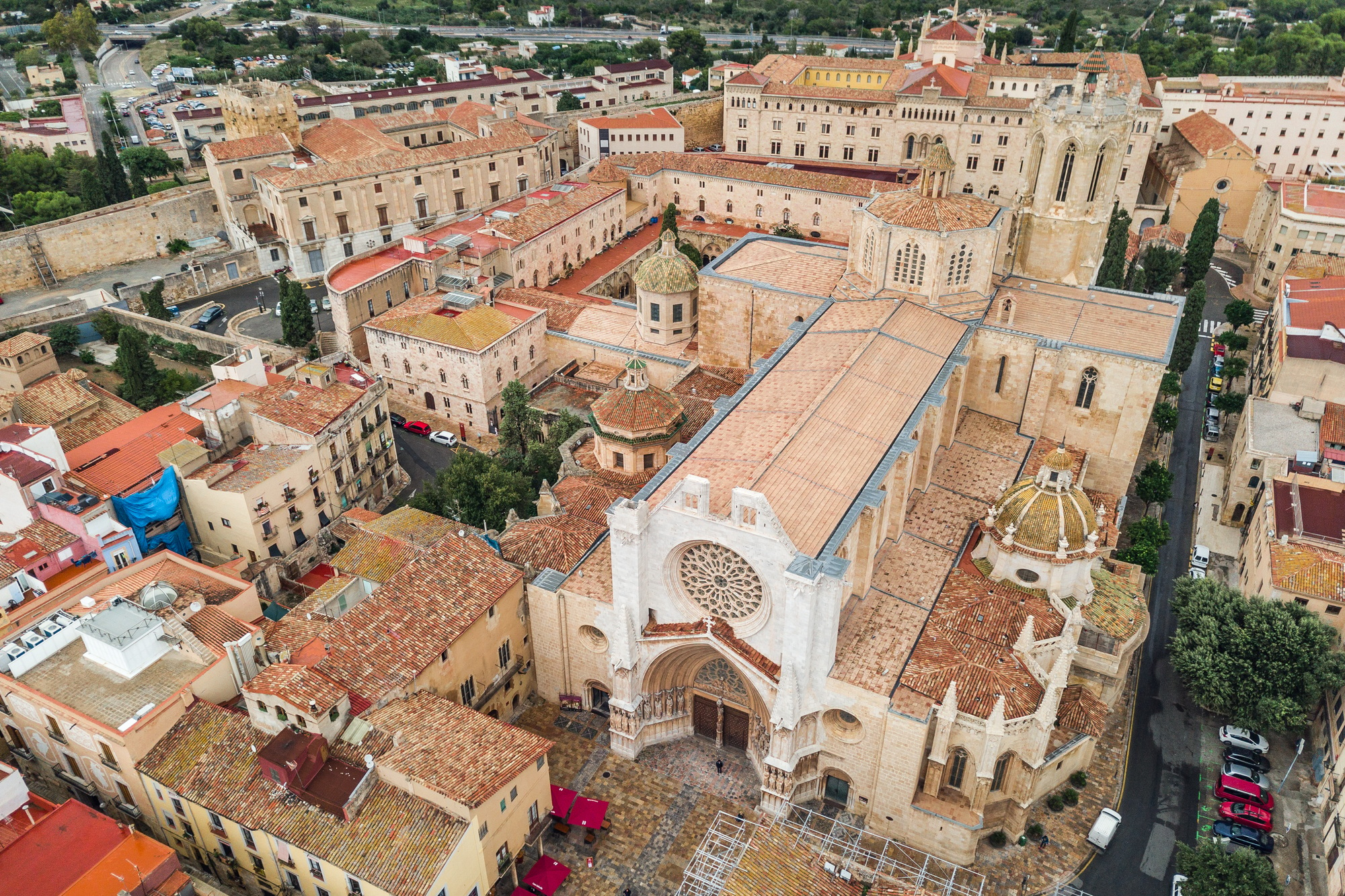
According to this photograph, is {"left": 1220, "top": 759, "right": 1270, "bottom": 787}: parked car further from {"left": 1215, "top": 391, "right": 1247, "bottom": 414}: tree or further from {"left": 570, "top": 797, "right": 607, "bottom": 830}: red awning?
{"left": 1215, "top": 391, "right": 1247, "bottom": 414}: tree

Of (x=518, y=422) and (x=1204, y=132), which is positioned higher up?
(x=1204, y=132)

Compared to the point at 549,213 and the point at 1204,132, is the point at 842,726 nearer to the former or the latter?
the point at 549,213

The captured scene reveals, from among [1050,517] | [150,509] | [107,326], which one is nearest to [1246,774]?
[1050,517]

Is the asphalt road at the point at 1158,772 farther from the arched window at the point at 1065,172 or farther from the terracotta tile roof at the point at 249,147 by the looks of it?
the terracotta tile roof at the point at 249,147

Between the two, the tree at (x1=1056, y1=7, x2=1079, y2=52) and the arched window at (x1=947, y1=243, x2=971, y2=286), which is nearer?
the arched window at (x1=947, y1=243, x2=971, y2=286)

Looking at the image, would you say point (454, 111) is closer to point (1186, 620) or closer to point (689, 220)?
point (689, 220)

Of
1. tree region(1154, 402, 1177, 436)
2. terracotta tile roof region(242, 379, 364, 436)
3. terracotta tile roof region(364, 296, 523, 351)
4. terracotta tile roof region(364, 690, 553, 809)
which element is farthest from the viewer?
terracotta tile roof region(364, 296, 523, 351)

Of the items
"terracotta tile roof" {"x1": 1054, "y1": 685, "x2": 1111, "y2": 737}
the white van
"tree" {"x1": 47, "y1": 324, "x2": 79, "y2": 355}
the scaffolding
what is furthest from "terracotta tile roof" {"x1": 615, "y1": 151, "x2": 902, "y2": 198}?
the scaffolding
